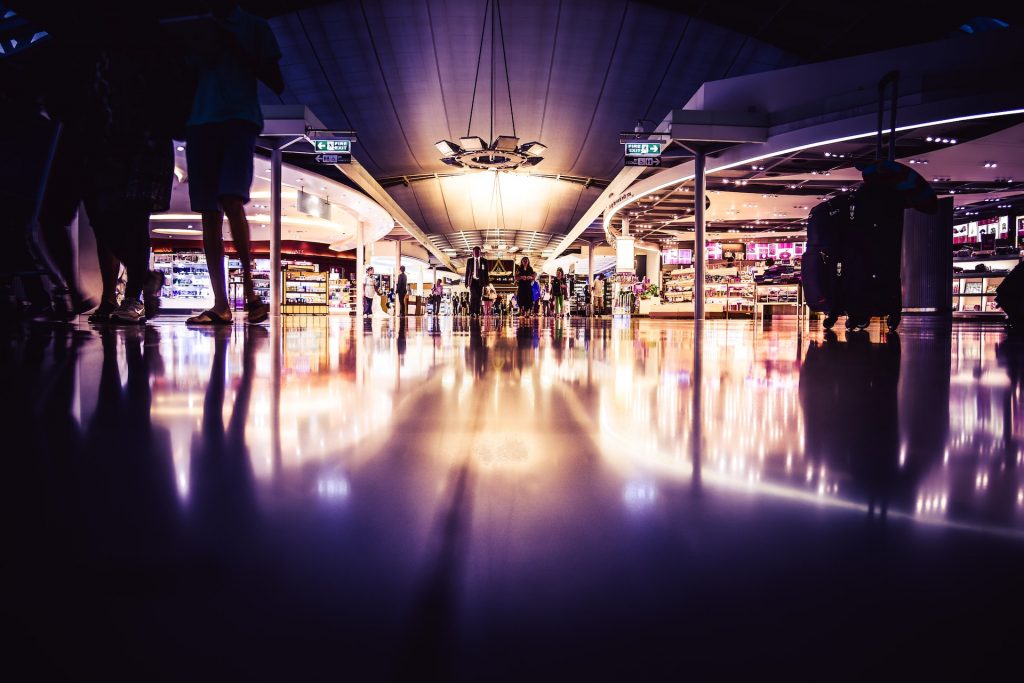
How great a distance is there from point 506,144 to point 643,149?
3694 millimetres

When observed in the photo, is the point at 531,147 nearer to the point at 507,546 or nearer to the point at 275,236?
the point at 275,236

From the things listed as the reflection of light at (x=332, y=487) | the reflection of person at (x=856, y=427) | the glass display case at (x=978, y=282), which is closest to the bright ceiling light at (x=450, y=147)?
the reflection of person at (x=856, y=427)

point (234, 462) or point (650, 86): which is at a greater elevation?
point (650, 86)

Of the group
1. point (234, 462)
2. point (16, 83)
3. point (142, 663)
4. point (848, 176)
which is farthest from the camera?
point (848, 176)

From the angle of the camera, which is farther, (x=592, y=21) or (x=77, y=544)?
(x=592, y=21)

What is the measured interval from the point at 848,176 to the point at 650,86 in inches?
289

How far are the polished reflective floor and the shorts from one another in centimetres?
229

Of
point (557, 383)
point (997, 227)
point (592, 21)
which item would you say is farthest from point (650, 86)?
point (557, 383)

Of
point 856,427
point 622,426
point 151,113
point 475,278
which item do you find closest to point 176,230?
point 475,278

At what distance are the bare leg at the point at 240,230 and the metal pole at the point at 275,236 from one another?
8.35 meters

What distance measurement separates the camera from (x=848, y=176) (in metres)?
14.5

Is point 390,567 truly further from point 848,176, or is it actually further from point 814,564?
point 848,176

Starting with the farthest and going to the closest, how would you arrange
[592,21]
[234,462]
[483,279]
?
[592,21] < [483,279] < [234,462]

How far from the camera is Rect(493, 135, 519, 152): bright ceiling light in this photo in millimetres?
14367
